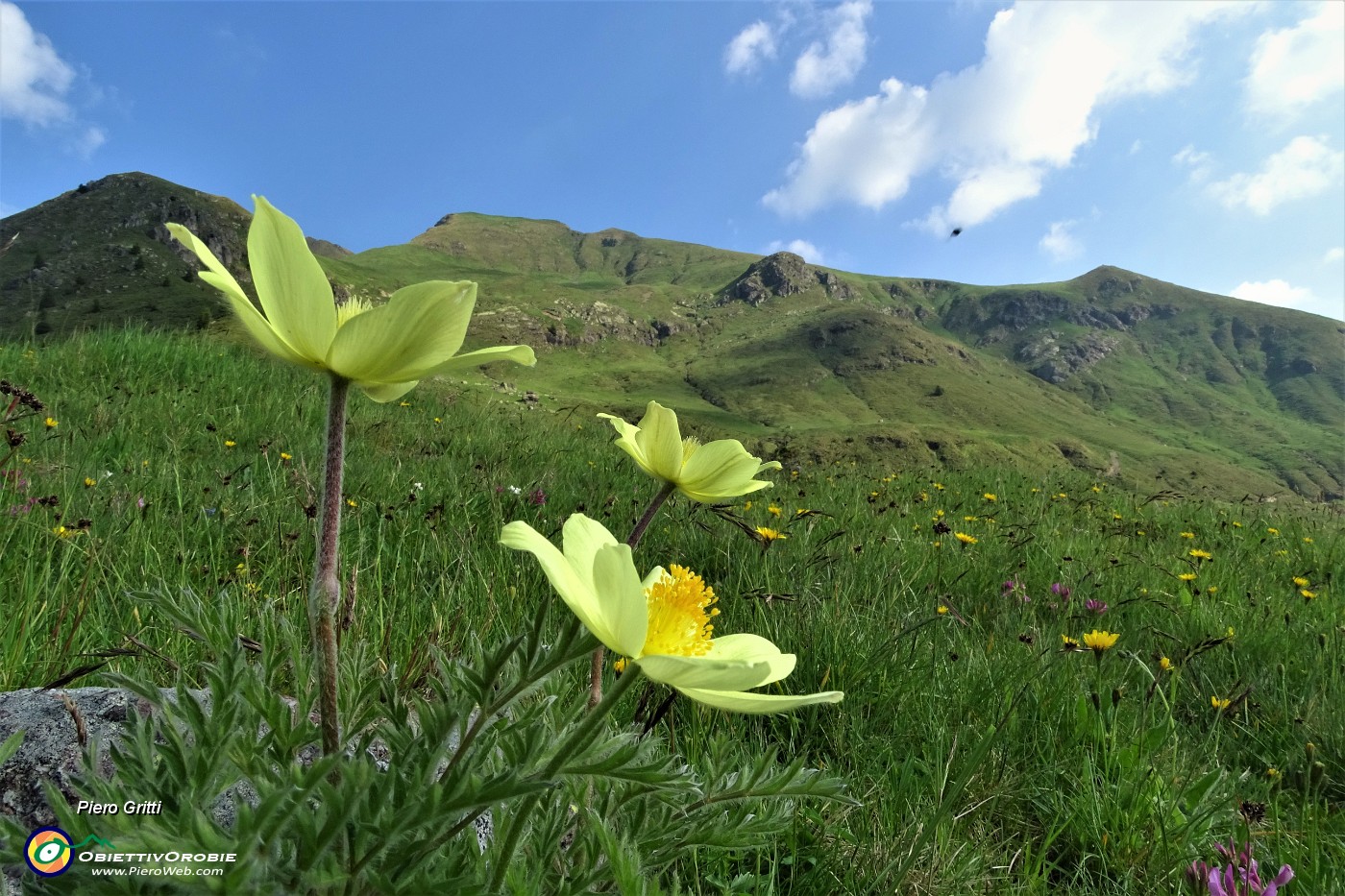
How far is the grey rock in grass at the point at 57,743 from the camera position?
1293mm

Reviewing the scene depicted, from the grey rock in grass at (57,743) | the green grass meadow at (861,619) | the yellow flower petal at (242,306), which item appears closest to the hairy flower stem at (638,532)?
the green grass meadow at (861,619)

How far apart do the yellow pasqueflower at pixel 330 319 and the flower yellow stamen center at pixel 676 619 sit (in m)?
0.45

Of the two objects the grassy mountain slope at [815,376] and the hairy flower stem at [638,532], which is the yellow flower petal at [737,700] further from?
the grassy mountain slope at [815,376]

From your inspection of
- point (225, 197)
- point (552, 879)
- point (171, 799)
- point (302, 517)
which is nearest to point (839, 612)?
point (552, 879)

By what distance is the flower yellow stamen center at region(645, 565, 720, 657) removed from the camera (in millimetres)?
1104

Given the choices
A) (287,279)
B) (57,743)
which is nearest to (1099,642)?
(287,279)

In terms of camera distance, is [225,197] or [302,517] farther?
[225,197]

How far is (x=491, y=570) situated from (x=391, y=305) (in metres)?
2.44

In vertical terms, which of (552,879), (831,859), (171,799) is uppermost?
(171,799)

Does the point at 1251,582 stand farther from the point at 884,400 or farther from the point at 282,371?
the point at 884,400

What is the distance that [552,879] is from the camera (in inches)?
48.4

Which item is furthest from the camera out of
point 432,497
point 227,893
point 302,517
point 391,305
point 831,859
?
point 432,497

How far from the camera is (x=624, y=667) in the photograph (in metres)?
2.14

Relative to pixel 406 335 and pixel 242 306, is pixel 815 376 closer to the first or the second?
pixel 406 335
